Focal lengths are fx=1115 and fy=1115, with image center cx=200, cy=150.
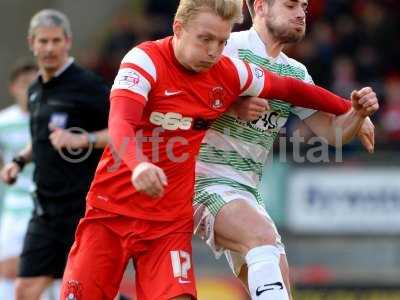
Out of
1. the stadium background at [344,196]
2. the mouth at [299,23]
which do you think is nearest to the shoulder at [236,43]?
the mouth at [299,23]

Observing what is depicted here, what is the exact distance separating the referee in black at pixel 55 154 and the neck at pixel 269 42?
1546 millimetres

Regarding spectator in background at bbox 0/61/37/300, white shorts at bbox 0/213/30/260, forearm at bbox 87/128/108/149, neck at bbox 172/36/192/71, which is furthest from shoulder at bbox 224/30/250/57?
white shorts at bbox 0/213/30/260

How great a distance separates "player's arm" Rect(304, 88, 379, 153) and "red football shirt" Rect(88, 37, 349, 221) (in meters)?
0.66

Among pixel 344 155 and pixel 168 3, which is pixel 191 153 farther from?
pixel 168 3

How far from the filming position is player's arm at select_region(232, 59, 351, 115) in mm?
6129

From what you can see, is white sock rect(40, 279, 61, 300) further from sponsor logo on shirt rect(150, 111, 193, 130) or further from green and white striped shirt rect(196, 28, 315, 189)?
sponsor logo on shirt rect(150, 111, 193, 130)

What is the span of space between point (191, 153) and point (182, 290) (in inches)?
28.8

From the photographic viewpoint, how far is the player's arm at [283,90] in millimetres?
6129

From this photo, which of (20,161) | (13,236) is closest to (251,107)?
(20,161)

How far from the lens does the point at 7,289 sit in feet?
32.1

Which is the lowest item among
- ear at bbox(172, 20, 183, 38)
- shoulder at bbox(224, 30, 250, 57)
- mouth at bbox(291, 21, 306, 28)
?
shoulder at bbox(224, 30, 250, 57)

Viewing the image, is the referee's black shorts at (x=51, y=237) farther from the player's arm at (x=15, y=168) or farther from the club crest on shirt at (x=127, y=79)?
the club crest on shirt at (x=127, y=79)

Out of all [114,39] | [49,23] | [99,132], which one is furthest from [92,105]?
[114,39]

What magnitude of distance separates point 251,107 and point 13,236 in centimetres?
418
